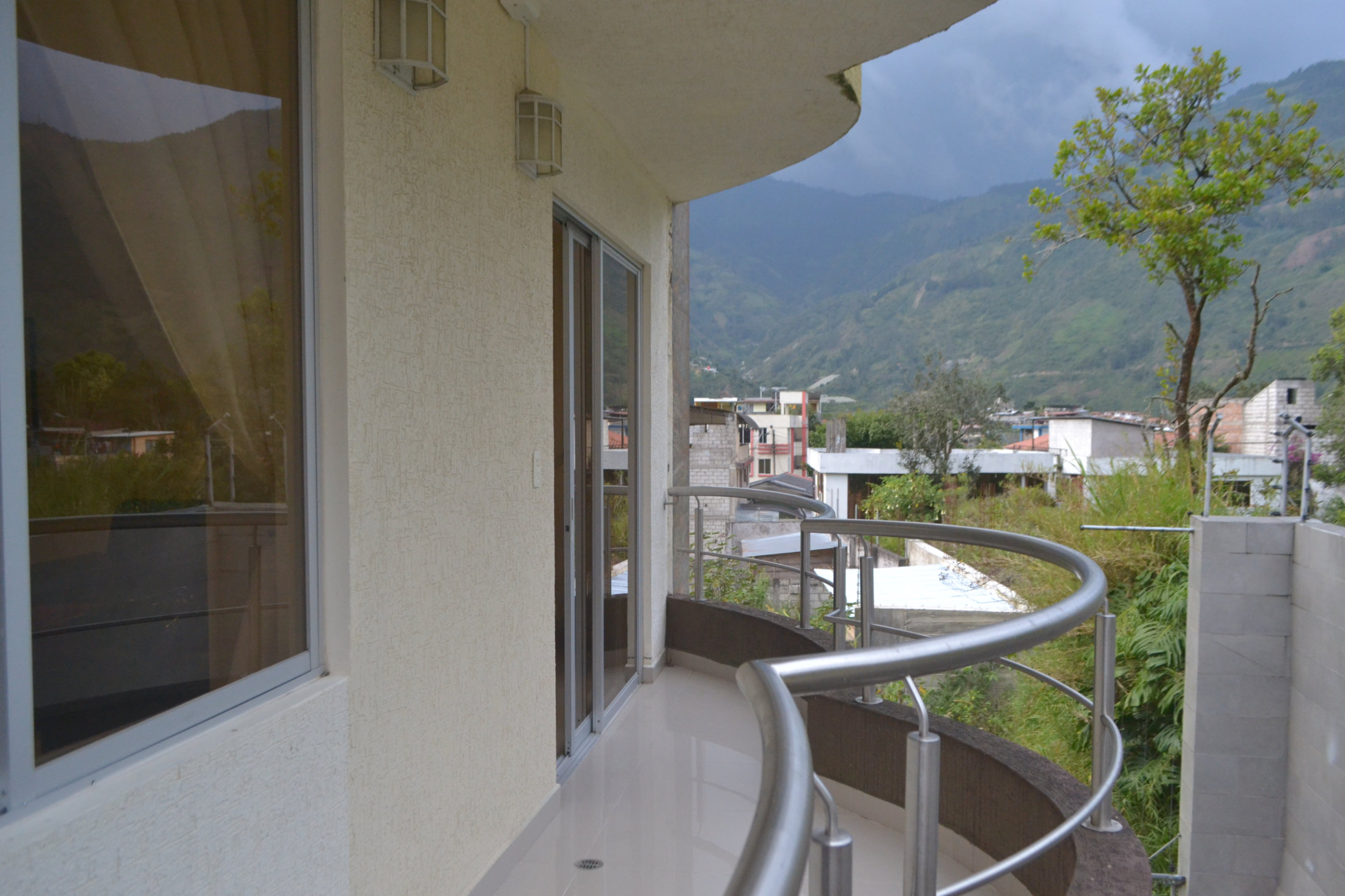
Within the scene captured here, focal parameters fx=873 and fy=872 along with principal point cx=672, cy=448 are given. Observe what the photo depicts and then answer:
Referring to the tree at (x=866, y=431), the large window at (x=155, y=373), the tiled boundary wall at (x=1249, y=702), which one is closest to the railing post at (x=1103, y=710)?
the large window at (x=155, y=373)

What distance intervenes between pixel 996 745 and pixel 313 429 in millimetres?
1895

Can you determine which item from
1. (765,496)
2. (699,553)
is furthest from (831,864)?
(699,553)

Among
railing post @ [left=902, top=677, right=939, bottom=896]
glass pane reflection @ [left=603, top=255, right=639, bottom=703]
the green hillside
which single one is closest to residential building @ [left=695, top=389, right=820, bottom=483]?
the green hillside

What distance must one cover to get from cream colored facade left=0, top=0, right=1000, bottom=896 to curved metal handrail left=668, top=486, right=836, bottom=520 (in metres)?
1.23

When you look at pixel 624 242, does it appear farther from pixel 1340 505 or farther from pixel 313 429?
pixel 1340 505

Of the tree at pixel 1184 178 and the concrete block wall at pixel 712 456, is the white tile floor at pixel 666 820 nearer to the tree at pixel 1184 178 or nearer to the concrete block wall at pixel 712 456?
the tree at pixel 1184 178

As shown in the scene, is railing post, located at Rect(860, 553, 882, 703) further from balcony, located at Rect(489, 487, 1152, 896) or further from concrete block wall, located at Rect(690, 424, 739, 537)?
concrete block wall, located at Rect(690, 424, 739, 537)

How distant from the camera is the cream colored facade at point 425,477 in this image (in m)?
1.36

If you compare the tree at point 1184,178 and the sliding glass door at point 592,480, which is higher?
the tree at point 1184,178

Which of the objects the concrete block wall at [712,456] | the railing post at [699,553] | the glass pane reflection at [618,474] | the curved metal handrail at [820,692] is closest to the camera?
the curved metal handrail at [820,692]

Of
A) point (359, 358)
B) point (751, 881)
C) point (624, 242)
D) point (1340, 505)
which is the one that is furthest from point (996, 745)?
point (1340, 505)

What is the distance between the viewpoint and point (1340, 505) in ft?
30.7

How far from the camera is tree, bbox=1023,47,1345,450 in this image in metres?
11.8

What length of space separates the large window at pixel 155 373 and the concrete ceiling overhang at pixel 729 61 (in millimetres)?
1412
